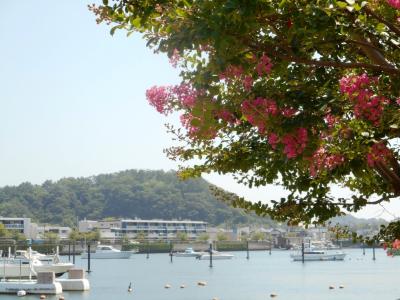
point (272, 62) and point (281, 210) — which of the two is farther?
point (281, 210)

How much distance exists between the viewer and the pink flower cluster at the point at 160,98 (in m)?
7.03

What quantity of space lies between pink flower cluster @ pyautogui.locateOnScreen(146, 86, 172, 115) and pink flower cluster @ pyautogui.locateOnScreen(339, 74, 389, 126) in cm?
190

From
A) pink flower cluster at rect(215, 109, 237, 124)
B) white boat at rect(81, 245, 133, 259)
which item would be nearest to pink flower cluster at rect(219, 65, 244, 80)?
pink flower cluster at rect(215, 109, 237, 124)

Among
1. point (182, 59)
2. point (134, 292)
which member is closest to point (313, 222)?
point (182, 59)

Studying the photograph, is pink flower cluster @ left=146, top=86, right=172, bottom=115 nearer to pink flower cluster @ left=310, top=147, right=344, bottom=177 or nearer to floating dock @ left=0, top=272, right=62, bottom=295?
pink flower cluster @ left=310, top=147, right=344, bottom=177

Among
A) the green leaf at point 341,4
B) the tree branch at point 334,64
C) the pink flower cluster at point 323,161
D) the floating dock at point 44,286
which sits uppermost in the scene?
the green leaf at point 341,4

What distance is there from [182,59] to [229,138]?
166 cm

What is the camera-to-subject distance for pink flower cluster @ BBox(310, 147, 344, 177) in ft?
20.8

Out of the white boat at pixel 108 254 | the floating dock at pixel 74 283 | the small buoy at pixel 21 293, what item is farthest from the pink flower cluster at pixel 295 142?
the white boat at pixel 108 254

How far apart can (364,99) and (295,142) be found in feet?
2.50

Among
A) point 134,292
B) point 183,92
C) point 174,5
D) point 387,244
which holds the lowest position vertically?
point 134,292

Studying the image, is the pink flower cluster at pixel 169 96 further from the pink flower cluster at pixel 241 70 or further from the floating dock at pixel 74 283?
the floating dock at pixel 74 283

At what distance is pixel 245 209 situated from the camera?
9594 millimetres

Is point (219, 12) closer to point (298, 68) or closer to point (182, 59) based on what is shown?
point (182, 59)
